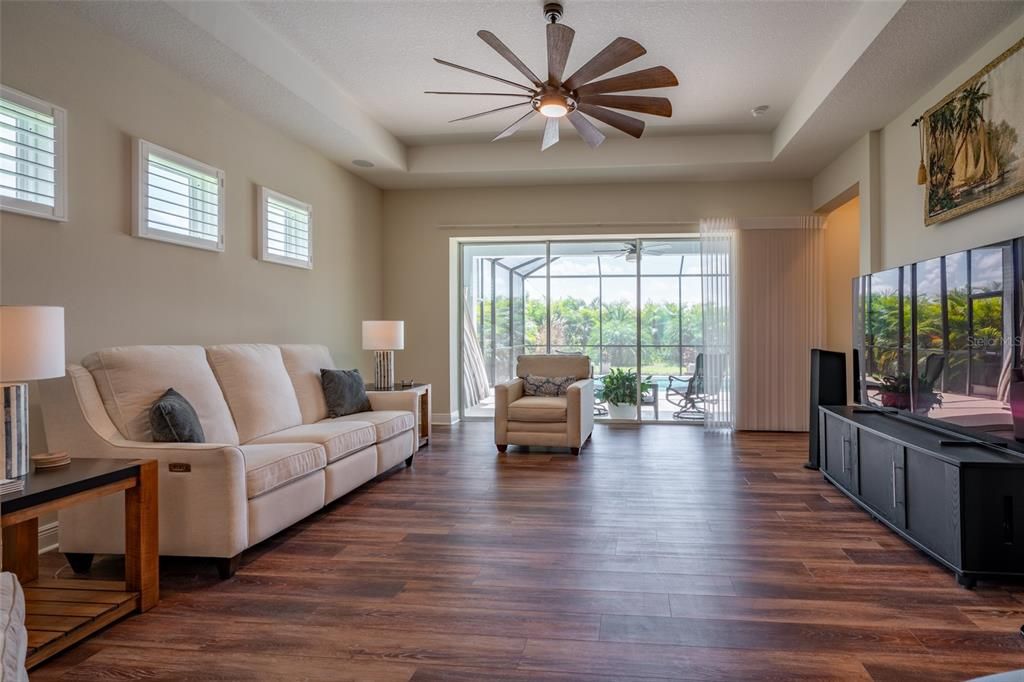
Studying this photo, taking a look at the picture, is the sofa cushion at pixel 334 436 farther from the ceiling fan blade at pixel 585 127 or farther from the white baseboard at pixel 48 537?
the ceiling fan blade at pixel 585 127

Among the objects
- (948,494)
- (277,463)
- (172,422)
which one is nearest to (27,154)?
(172,422)

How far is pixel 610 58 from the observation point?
3.15m

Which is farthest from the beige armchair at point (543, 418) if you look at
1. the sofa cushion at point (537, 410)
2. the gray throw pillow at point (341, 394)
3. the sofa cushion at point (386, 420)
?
the gray throw pillow at point (341, 394)

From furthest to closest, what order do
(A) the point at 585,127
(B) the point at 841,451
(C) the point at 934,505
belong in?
(A) the point at 585,127 < (B) the point at 841,451 < (C) the point at 934,505

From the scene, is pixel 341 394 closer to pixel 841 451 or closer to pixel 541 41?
pixel 541 41

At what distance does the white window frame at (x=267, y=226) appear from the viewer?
4613 millimetres

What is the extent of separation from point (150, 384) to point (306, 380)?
148cm

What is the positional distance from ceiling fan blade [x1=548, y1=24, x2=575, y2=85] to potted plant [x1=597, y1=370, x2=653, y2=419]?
4.23m

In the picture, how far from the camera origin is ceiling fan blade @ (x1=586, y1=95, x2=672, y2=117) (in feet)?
11.8

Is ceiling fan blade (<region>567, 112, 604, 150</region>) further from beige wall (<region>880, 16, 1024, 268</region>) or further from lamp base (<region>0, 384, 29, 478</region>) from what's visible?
lamp base (<region>0, 384, 29, 478</region>)

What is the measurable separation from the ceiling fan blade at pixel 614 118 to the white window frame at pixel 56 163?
9.22 ft

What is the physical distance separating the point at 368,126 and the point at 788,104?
3643mm

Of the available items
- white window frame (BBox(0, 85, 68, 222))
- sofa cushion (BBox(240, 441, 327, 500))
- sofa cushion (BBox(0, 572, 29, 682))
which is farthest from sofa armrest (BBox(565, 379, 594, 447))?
sofa cushion (BBox(0, 572, 29, 682))

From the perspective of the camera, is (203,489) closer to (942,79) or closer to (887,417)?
(887,417)
